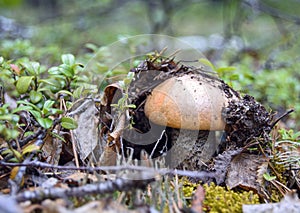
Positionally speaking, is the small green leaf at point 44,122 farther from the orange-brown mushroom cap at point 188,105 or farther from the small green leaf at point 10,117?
the orange-brown mushroom cap at point 188,105

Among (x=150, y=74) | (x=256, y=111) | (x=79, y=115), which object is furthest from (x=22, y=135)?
(x=256, y=111)

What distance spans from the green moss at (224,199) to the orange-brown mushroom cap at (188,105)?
376 mm

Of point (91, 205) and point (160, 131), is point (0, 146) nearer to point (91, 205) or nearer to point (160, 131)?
point (91, 205)

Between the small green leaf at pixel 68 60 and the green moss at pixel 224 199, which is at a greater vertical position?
the small green leaf at pixel 68 60

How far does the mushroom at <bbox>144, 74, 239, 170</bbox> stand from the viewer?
182cm

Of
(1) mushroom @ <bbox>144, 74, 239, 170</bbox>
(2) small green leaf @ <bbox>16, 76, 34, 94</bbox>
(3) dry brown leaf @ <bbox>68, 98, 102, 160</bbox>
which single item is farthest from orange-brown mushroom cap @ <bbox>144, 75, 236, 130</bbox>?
(2) small green leaf @ <bbox>16, 76, 34, 94</bbox>

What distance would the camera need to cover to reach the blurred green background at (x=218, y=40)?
127 inches

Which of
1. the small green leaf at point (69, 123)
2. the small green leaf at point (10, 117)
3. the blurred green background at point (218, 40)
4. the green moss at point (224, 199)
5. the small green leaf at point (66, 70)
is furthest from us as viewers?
the blurred green background at point (218, 40)

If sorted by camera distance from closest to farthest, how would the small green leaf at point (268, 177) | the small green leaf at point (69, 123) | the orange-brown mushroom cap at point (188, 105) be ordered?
1. the small green leaf at point (69, 123)
2. the small green leaf at point (268, 177)
3. the orange-brown mushroom cap at point (188, 105)

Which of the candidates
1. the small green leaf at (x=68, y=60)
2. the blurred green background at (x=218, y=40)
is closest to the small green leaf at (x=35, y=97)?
the small green leaf at (x=68, y=60)

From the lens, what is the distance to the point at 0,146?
64.5 inches

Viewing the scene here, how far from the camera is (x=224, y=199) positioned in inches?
59.7

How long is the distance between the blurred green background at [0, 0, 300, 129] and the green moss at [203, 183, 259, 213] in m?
1.03

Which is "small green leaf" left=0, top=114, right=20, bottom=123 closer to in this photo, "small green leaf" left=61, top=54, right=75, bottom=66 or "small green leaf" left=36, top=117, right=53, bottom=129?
"small green leaf" left=36, top=117, right=53, bottom=129
